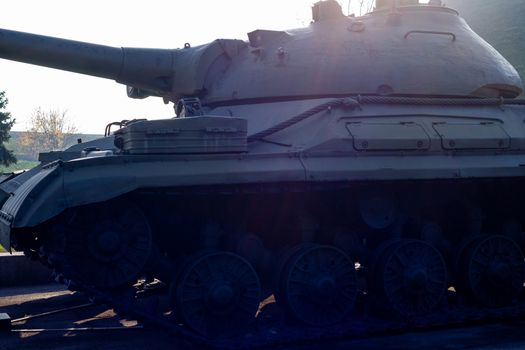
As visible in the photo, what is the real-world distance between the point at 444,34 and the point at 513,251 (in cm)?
328

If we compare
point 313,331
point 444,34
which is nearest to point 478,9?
point 444,34

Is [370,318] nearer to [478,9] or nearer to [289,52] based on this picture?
[289,52]

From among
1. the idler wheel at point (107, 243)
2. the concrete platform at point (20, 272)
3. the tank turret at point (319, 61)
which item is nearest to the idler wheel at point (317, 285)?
the idler wheel at point (107, 243)

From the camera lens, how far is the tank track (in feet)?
26.3

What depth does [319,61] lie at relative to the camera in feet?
34.3

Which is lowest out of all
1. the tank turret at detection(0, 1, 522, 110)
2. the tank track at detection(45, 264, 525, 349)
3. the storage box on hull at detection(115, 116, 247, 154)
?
the tank track at detection(45, 264, 525, 349)

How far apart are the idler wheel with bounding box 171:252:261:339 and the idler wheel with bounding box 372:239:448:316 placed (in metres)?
1.68

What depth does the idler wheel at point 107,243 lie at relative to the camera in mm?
8016

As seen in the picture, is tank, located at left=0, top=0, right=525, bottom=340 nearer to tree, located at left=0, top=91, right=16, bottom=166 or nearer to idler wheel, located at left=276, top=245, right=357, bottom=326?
idler wheel, located at left=276, top=245, right=357, bottom=326

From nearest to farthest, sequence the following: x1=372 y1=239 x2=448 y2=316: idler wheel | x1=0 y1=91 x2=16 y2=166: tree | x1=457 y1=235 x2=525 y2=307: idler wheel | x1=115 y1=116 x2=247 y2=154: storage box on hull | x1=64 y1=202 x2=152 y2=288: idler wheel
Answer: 1. x1=64 y1=202 x2=152 y2=288: idler wheel
2. x1=115 y1=116 x2=247 y2=154: storage box on hull
3. x1=372 y1=239 x2=448 y2=316: idler wheel
4. x1=457 y1=235 x2=525 y2=307: idler wheel
5. x1=0 y1=91 x2=16 y2=166: tree

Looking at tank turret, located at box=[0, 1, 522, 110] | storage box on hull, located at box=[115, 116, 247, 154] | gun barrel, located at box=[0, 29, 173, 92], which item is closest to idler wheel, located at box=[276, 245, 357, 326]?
storage box on hull, located at box=[115, 116, 247, 154]

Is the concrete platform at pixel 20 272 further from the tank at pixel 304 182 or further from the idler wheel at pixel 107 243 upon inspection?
the idler wheel at pixel 107 243

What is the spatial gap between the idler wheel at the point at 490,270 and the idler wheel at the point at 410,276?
0.50 m

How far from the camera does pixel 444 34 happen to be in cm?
1124
